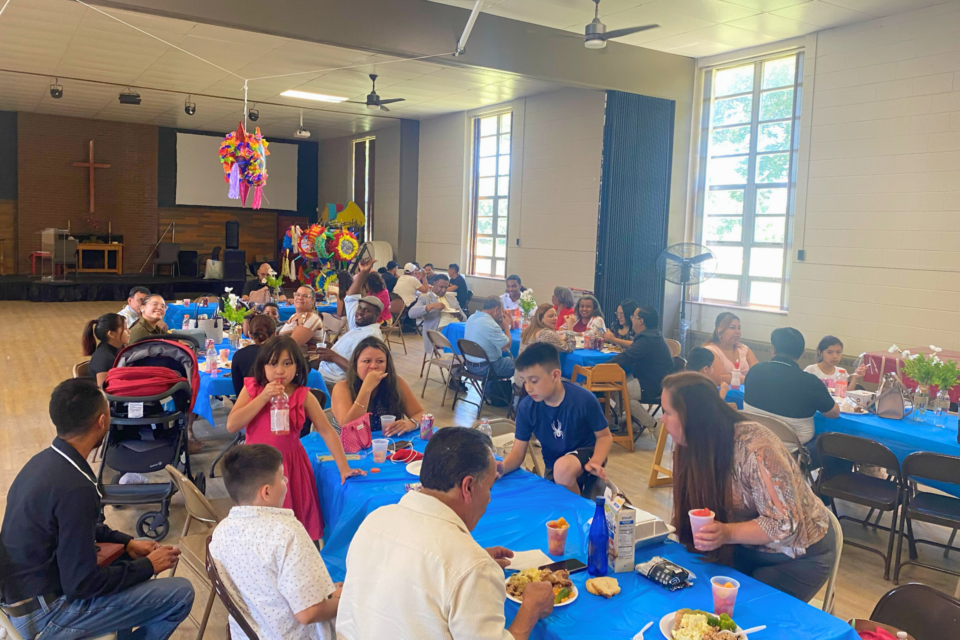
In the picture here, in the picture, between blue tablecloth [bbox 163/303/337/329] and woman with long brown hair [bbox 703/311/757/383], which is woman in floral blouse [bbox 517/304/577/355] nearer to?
woman with long brown hair [bbox 703/311/757/383]

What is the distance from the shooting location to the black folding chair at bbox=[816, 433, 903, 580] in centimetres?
385

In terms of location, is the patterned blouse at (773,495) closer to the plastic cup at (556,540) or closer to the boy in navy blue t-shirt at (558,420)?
the plastic cup at (556,540)

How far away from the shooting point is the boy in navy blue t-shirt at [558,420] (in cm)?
328

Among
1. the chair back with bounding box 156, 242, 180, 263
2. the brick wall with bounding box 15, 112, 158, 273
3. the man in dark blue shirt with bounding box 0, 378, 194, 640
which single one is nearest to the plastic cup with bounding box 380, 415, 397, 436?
the man in dark blue shirt with bounding box 0, 378, 194, 640

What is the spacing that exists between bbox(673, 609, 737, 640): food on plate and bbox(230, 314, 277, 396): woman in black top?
344 cm

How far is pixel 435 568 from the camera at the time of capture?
158 cm

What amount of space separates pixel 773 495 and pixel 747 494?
86 millimetres

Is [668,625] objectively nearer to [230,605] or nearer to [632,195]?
[230,605]

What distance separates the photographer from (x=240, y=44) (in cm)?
876

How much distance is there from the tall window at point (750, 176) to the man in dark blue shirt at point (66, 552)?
8.29 metres

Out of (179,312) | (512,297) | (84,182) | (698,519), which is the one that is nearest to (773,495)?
(698,519)

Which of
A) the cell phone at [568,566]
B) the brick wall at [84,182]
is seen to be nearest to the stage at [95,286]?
the brick wall at [84,182]

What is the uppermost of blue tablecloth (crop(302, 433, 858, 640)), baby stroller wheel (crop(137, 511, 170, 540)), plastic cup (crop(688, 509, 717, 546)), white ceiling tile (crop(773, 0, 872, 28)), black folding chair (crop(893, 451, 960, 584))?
white ceiling tile (crop(773, 0, 872, 28))

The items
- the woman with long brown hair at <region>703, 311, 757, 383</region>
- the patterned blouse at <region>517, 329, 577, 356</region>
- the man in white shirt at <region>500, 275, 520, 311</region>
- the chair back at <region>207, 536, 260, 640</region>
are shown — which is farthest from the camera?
the man in white shirt at <region>500, 275, 520, 311</region>
